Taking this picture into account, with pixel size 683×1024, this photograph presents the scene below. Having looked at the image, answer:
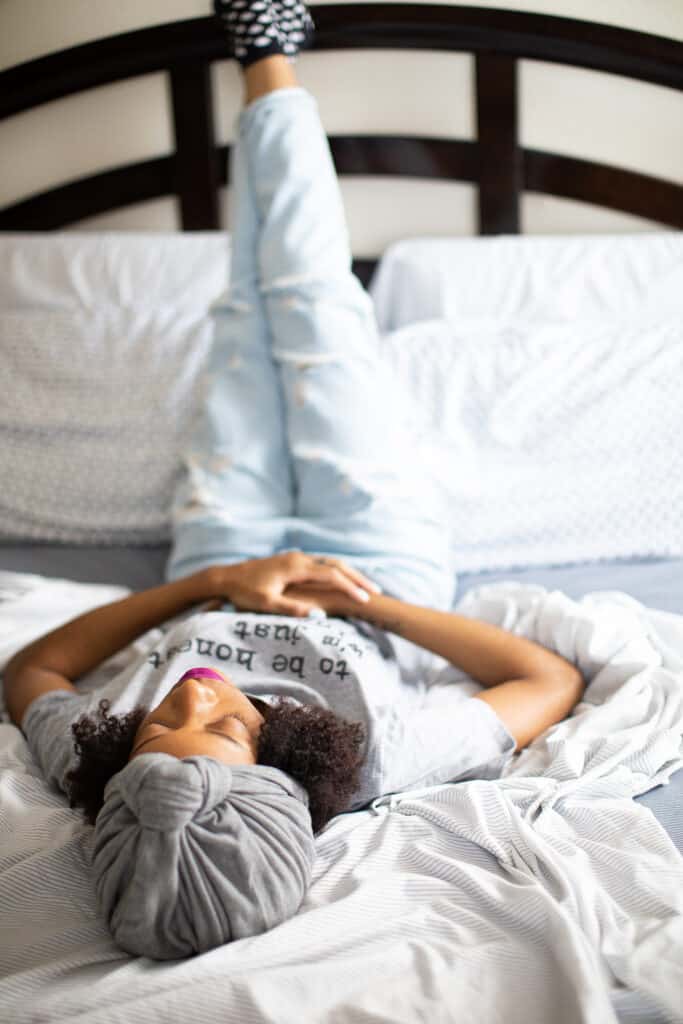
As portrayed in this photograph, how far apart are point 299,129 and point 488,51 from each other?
571mm

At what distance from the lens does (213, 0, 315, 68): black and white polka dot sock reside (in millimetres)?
1815

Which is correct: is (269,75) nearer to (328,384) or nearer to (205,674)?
(328,384)

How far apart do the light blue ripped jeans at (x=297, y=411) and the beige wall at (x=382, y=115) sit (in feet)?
1.55

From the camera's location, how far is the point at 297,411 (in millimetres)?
1660

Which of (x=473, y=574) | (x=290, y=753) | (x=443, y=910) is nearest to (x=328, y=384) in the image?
(x=473, y=574)

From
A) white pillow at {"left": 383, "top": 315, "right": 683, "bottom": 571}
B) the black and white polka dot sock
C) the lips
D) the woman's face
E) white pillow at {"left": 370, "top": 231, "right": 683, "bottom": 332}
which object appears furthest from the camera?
white pillow at {"left": 370, "top": 231, "right": 683, "bottom": 332}

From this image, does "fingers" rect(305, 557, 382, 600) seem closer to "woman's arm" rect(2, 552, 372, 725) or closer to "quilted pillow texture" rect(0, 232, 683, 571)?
"woman's arm" rect(2, 552, 372, 725)

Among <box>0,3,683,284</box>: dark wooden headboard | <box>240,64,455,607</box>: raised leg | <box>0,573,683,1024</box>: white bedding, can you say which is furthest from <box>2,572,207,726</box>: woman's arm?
<box>0,3,683,284</box>: dark wooden headboard

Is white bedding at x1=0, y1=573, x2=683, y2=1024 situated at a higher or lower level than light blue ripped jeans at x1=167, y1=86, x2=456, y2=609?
lower

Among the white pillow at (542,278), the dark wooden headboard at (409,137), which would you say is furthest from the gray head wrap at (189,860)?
the dark wooden headboard at (409,137)

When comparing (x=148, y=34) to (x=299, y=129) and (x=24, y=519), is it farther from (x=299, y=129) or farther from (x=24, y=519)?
(x=24, y=519)

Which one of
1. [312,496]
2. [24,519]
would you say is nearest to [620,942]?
[312,496]

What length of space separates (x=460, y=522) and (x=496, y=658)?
0.45 metres

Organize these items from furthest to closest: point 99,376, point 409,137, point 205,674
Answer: point 409,137 → point 99,376 → point 205,674
